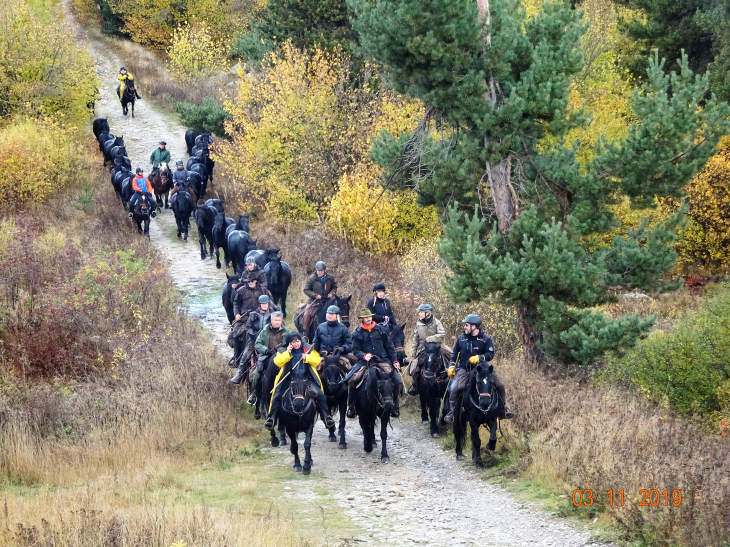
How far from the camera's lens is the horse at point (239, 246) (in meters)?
22.4

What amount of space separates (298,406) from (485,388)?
274 cm

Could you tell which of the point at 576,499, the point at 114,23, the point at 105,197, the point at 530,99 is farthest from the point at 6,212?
the point at 114,23

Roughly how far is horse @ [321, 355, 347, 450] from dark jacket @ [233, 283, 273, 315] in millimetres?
3293

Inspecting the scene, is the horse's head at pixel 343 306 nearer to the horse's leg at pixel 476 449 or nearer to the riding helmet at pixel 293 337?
the riding helmet at pixel 293 337

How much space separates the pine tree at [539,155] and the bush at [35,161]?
1673cm

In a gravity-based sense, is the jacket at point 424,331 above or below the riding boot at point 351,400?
above

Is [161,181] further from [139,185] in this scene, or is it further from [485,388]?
[485,388]

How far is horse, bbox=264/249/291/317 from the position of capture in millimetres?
20016

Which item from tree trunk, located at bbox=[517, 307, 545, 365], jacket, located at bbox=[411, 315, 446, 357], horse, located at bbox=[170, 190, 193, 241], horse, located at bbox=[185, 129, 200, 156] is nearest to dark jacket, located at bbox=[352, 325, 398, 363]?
jacket, located at bbox=[411, 315, 446, 357]

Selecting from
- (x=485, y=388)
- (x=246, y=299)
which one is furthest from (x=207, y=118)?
(x=485, y=388)

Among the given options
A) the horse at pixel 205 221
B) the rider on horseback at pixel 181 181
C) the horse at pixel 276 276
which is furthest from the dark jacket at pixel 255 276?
the rider on horseback at pixel 181 181

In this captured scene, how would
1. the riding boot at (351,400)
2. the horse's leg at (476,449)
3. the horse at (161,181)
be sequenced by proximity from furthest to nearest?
the horse at (161,181)
the riding boot at (351,400)
the horse's leg at (476,449)

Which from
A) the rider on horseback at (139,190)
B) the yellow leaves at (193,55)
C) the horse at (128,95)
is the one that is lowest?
the rider on horseback at (139,190)

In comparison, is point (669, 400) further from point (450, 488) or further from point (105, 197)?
point (105, 197)
